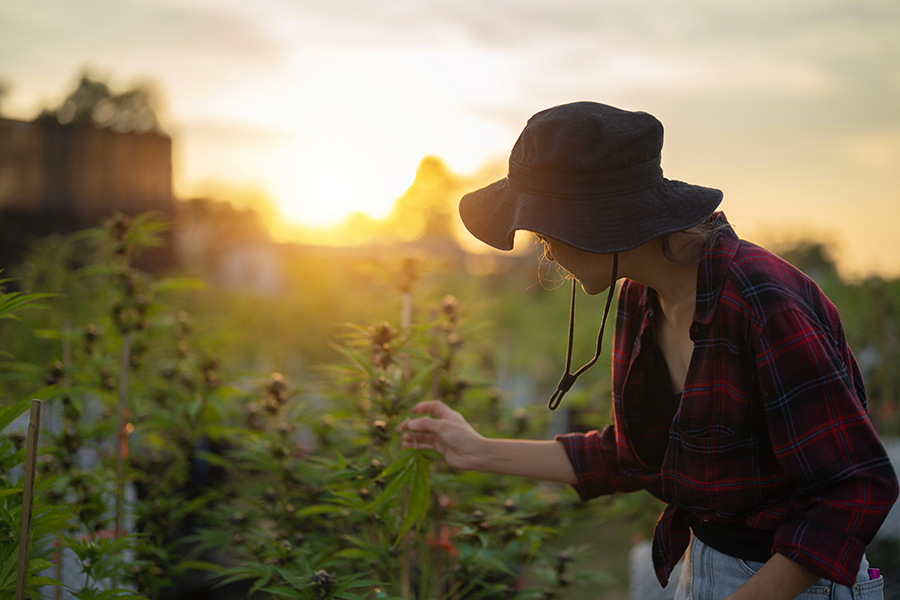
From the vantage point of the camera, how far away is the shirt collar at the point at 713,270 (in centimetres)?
102

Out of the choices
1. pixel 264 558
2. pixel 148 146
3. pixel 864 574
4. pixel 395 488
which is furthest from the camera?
pixel 148 146

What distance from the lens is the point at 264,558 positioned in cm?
158

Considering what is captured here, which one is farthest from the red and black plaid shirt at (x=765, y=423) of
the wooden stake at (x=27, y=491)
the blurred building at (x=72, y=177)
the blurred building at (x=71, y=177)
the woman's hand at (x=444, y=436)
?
the blurred building at (x=71, y=177)

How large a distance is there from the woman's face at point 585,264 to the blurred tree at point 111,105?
11650 millimetres

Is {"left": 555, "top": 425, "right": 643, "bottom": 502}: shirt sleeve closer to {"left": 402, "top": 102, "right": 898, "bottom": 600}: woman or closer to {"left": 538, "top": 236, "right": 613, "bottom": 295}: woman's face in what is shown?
{"left": 402, "top": 102, "right": 898, "bottom": 600}: woman

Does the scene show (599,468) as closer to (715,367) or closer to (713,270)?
(715,367)

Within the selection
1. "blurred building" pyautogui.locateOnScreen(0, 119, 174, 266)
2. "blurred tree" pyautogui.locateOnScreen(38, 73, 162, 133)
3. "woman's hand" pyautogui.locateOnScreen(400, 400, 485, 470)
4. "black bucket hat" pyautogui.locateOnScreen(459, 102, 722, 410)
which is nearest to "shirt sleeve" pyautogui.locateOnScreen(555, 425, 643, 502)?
"woman's hand" pyautogui.locateOnScreen(400, 400, 485, 470)

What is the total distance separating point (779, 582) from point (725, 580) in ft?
0.77

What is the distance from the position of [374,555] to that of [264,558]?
13.8 inches

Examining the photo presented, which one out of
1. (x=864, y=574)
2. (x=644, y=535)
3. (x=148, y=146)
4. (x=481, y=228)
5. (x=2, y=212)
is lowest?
(x=644, y=535)

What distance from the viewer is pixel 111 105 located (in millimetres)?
12172

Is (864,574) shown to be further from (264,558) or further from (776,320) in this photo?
(264,558)

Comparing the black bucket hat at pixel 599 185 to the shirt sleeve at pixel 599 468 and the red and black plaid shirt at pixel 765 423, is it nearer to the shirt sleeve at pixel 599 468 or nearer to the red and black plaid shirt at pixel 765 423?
the red and black plaid shirt at pixel 765 423

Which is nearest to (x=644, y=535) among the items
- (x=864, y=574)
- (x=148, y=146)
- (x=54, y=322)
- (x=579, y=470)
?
(x=579, y=470)
